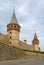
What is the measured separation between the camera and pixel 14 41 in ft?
186

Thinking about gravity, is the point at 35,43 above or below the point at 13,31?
below

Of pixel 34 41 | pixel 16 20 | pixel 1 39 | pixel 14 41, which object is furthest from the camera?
pixel 34 41

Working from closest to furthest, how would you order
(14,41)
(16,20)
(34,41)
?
(14,41) → (16,20) → (34,41)

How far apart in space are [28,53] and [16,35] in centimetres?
1708

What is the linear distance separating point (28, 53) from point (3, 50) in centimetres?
1343

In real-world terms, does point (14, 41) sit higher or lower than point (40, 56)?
higher

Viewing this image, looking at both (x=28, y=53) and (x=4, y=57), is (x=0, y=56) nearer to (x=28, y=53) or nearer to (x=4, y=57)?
(x=4, y=57)

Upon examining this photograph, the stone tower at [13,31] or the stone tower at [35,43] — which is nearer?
the stone tower at [13,31]

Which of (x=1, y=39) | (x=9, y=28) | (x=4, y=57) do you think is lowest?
(x=4, y=57)

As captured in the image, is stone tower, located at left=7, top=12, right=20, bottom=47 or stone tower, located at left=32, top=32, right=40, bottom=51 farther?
stone tower, located at left=32, top=32, right=40, bottom=51

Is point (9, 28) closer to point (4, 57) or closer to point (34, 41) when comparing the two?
point (34, 41)

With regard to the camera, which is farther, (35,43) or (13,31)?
(35,43)

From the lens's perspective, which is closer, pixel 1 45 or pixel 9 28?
pixel 1 45

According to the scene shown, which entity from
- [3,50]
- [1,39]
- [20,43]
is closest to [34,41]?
[20,43]
